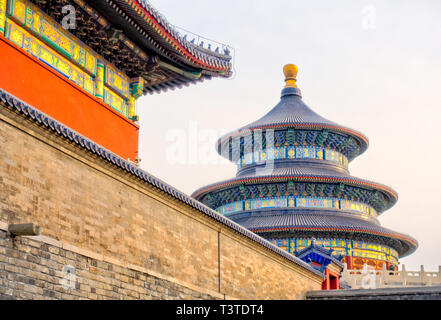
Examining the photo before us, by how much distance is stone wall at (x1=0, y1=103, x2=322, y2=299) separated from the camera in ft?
41.0

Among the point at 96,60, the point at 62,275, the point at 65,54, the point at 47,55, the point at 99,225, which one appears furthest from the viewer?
the point at 96,60

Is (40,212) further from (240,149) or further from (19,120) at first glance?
(240,149)

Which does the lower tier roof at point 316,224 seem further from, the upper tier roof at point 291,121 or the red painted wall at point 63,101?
the red painted wall at point 63,101

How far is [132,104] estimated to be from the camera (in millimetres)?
21375

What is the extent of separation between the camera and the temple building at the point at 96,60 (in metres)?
16.6

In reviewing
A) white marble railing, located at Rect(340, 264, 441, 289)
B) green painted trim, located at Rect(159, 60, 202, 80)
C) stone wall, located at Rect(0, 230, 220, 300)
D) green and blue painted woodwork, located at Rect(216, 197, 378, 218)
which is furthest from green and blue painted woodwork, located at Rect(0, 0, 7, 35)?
green and blue painted woodwork, located at Rect(216, 197, 378, 218)

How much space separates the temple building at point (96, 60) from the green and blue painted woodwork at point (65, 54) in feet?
0.07

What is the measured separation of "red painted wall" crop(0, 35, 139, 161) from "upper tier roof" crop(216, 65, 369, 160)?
20.3m

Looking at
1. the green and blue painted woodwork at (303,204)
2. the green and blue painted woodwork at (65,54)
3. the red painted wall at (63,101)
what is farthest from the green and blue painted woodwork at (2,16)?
the green and blue painted woodwork at (303,204)

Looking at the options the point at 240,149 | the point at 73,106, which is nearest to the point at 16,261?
the point at 73,106

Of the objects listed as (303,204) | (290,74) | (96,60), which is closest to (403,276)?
(303,204)

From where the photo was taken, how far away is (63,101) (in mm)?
17750

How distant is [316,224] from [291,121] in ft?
22.3

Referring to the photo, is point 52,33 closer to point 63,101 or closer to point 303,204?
point 63,101
